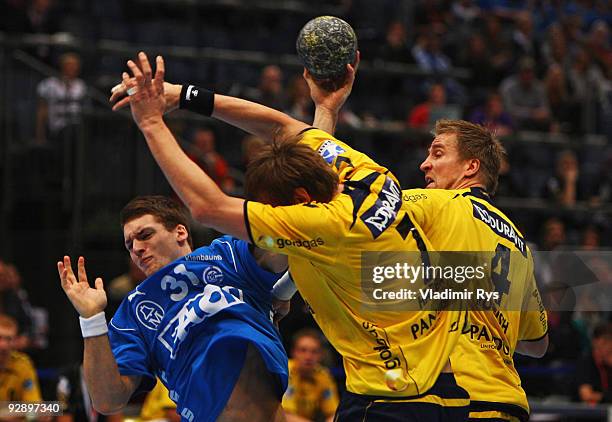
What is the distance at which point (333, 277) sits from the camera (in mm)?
4309

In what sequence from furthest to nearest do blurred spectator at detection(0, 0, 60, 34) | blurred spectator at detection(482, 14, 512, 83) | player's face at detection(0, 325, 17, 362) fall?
blurred spectator at detection(482, 14, 512, 83)
blurred spectator at detection(0, 0, 60, 34)
player's face at detection(0, 325, 17, 362)

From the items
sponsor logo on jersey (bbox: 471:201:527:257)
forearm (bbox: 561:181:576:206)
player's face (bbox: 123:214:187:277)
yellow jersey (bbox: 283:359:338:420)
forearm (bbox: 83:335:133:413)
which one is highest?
sponsor logo on jersey (bbox: 471:201:527:257)

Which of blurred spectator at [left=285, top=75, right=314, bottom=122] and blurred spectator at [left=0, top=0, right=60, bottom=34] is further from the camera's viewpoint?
blurred spectator at [left=0, top=0, right=60, bottom=34]

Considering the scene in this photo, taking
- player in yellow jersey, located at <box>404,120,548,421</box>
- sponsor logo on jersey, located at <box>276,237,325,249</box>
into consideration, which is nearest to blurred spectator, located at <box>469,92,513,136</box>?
player in yellow jersey, located at <box>404,120,548,421</box>

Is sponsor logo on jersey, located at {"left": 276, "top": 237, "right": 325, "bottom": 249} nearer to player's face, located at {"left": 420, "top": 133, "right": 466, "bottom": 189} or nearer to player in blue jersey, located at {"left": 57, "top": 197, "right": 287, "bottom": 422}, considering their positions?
player in blue jersey, located at {"left": 57, "top": 197, "right": 287, "bottom": 422}

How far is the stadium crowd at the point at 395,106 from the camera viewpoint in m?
10.7

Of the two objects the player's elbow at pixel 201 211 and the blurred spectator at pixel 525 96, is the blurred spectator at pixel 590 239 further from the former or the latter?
the player's elbow at pixel 201 211

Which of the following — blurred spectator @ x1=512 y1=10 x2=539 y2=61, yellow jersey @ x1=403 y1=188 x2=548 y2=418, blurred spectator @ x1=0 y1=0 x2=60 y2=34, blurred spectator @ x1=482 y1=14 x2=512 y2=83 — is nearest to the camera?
yellow jersey @ x1=403 y1=188 x2=548 y2=418

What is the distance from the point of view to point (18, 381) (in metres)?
8.78

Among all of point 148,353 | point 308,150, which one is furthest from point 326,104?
point 148,353

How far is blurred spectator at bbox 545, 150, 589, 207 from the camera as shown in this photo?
1385cm

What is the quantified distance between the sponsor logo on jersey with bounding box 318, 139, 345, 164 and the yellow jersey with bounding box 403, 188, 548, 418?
38 cm

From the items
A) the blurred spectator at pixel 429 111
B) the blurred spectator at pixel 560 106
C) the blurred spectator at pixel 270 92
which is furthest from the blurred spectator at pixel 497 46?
the blurred spectator at pixel 270 92

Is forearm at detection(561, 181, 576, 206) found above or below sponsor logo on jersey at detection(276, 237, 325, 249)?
below
